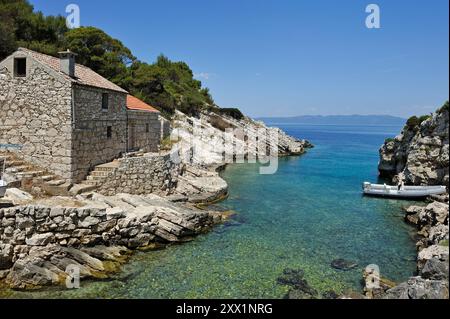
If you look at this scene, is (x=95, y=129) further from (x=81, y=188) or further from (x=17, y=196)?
(x=17, y=196)

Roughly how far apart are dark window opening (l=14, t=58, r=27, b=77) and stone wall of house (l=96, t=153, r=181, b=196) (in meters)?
6.80

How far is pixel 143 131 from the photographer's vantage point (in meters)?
27.3

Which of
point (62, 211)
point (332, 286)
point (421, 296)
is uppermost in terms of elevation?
point (62, 211)

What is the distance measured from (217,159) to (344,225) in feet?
82.6

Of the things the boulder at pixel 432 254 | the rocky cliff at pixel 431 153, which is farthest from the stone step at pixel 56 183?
the rocky cliff at pixel 431 153

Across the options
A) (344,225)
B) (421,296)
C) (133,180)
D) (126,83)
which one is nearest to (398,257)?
(344,225)

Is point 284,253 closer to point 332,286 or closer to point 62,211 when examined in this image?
point 332,286

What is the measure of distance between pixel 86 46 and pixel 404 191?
3687 cm

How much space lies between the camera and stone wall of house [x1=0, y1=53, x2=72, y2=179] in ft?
59.3

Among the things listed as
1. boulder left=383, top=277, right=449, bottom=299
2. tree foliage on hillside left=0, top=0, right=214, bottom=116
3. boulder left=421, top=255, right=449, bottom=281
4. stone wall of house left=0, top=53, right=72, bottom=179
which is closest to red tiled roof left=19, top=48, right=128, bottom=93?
stone wall of house left=0, top=53, right=72, bottom=179

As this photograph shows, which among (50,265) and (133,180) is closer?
(50,265)

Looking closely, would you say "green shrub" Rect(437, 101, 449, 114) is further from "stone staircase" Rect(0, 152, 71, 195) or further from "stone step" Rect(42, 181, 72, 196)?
"stone staircase" Rect(0, 152, 71, 195)

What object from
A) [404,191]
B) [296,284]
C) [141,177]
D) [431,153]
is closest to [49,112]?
[141,177]

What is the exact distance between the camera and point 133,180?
2133 cm
